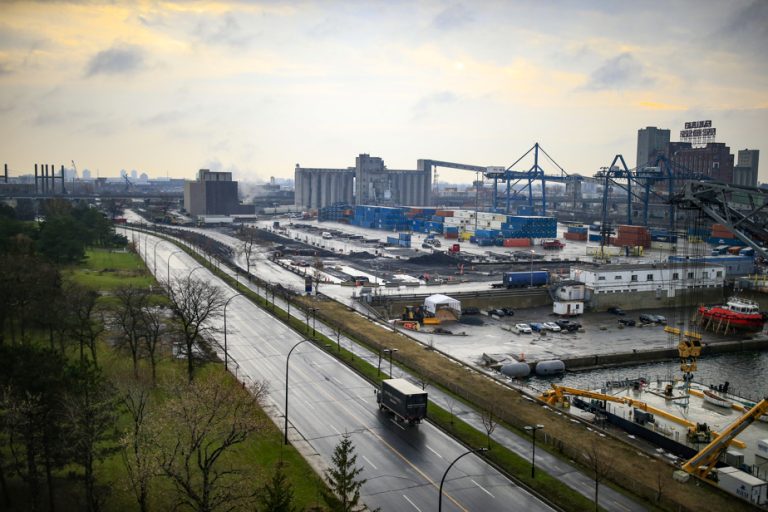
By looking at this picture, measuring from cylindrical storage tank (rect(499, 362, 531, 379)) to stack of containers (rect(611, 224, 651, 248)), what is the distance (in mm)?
66338

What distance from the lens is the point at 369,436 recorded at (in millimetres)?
24109

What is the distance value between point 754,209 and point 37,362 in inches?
1070

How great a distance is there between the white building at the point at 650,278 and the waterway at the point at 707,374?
1358 centimetres

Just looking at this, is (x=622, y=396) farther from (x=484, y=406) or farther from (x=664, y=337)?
(x=664, y=337)

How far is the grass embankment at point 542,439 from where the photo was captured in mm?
19797

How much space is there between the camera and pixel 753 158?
176000 mm

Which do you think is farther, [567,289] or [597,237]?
[597,237]

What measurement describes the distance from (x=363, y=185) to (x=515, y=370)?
130180mm

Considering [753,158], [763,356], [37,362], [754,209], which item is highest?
[753,158]

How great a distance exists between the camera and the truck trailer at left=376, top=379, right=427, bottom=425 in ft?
81.5

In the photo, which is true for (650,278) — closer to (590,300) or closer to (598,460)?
(590,300)

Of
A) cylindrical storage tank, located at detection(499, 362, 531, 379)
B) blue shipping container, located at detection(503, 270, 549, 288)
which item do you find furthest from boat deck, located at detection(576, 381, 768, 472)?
blue shipping container, located at detection(503, 270, 549, 288)

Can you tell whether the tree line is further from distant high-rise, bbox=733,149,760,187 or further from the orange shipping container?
distant high-rise, bbox=733,149,760,187

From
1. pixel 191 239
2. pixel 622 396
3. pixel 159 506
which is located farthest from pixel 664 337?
pixel 191 239
